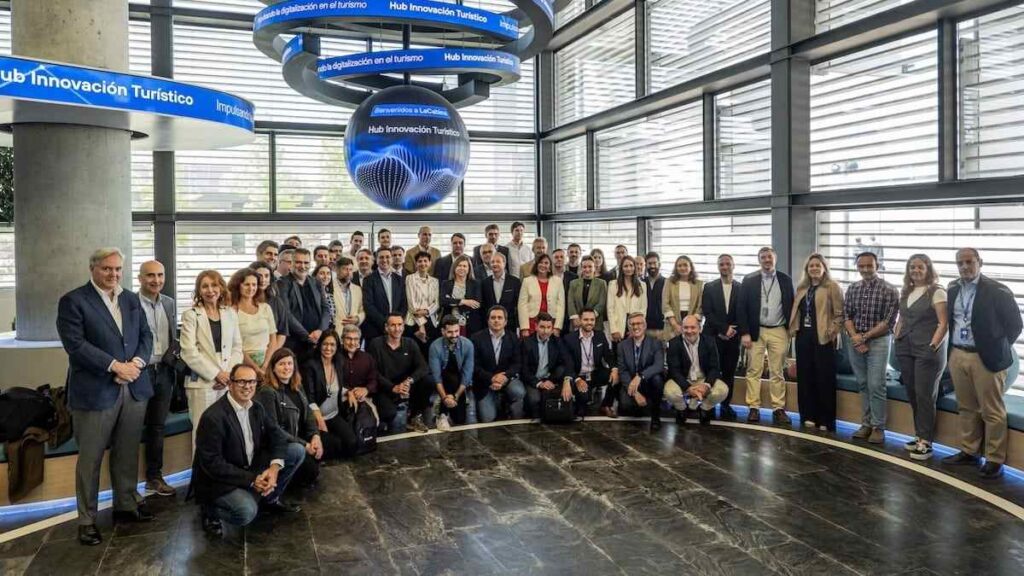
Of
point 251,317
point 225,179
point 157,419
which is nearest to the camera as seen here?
point 157,419

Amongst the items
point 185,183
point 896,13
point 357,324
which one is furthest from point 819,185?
point 185,183

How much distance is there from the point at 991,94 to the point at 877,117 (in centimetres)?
118

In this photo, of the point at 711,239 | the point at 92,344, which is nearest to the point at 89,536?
the point at 92,344

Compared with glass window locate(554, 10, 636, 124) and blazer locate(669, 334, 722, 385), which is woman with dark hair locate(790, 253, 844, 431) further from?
glass window locate(554, 10, 636, 124)

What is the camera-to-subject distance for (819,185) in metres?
8.51

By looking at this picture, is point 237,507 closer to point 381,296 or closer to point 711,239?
point 381,296

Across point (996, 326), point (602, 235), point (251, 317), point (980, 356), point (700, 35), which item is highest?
point (700, 35)

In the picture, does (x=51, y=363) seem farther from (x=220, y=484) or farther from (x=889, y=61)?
(x=889, y=61)

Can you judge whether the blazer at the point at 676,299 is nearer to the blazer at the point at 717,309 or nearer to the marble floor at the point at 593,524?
the blazer at the point at 717,309

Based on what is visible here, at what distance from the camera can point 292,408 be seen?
566 centimetres

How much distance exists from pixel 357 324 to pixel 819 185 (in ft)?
17.1

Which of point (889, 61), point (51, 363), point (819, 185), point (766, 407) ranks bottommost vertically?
point (766, 407)

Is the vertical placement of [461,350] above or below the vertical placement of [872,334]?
below

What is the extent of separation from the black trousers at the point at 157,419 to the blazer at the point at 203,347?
15 cm
